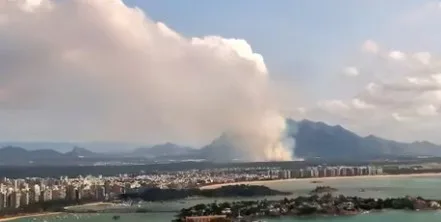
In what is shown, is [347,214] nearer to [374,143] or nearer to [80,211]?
[80,211]

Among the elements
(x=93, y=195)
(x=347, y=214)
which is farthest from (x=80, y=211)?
(x=347, y=214)

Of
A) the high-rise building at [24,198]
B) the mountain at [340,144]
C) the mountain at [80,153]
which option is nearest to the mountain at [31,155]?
the mountain at [80,153]

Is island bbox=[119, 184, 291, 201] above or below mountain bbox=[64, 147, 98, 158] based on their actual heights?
below

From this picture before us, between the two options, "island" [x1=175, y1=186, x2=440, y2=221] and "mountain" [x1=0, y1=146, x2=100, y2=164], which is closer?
"island" [x1=175, y1=186, x2=440, y2=221]

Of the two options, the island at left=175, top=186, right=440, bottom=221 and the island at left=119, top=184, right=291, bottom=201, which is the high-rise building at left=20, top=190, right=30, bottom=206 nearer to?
the island at left=119, top=184, right=291, bottom=201

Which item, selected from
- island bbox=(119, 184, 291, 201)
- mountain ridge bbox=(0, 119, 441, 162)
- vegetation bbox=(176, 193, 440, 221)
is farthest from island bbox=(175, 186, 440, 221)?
mountain ridge bbox=(0, 119, 441, 162)

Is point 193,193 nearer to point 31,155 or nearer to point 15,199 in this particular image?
point 15,199
